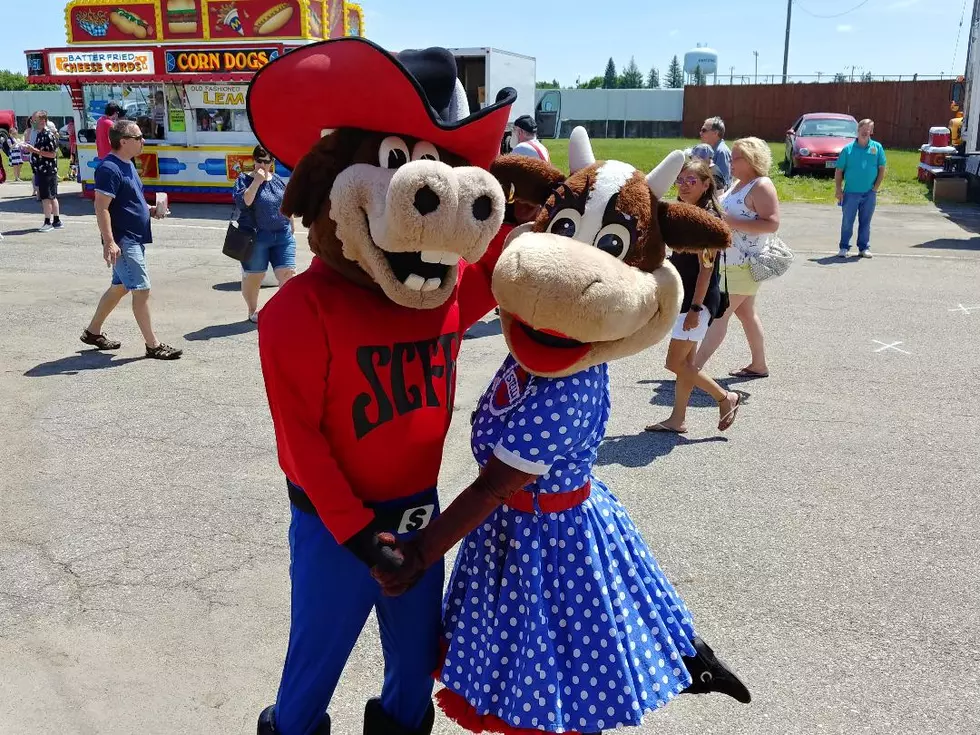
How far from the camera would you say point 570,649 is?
2.02 metres

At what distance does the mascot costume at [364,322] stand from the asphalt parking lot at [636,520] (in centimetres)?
73

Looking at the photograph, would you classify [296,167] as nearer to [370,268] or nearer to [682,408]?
[370,268]

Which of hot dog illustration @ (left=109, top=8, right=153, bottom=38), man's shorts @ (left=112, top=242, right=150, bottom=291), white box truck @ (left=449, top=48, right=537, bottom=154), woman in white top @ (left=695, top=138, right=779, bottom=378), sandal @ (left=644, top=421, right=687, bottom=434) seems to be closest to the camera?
sandal @ (left=644, top=421, right=687, bottom=434)

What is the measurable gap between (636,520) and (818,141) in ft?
61.5

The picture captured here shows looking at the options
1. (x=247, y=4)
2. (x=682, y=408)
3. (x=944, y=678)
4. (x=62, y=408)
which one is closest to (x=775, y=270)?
(x=682, y=408)

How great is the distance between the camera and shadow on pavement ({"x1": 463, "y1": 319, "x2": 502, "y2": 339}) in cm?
751

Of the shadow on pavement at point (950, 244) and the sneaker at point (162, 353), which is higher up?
the shadow on pavement at point (950, 244)

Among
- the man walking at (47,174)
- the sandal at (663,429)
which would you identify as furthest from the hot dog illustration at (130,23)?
the sandal at (663,429)

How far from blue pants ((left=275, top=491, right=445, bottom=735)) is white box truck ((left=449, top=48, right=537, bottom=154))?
44.6ft

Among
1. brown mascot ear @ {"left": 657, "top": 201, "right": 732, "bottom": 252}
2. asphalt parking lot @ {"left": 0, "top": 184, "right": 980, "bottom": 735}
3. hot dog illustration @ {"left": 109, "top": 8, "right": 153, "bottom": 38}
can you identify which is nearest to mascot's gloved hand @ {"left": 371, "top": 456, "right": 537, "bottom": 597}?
brown mascot ear @ {"left": 657, "top": 201, "right": 732, "bottom": 252}

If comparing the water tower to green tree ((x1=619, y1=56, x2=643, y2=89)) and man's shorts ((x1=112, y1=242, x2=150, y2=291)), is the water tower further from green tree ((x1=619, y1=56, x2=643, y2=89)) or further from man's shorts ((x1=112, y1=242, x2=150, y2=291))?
man's shorts ((x1=112, y1=242, x2=150, y2=291))

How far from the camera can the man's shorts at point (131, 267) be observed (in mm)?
6535

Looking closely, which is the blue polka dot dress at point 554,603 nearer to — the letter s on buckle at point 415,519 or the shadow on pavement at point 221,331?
the letter s on buckle at point 415,519

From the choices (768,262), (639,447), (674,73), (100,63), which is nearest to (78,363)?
(639,447)
